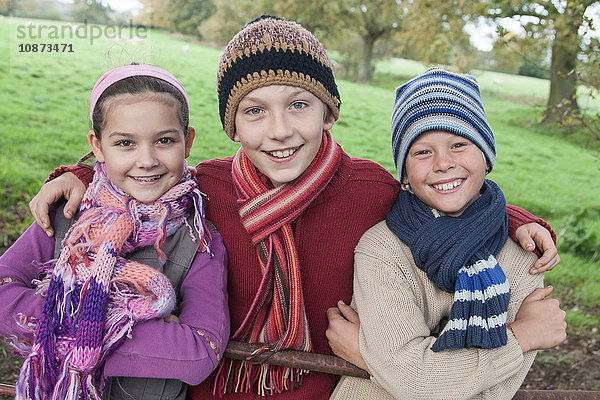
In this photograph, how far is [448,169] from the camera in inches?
80.0

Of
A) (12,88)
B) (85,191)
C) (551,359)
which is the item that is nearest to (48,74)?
(12,88)

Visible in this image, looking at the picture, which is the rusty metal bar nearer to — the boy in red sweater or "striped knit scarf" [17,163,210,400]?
the boy in red sweater

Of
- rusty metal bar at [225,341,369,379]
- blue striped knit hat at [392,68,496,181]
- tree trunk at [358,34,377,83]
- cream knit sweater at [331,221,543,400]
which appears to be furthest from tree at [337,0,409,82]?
rusty metal bar at [225,341,369,379]

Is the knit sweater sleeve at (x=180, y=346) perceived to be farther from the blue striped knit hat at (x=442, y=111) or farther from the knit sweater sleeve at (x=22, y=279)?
the blue striped knit hat at (x=442, y=111)

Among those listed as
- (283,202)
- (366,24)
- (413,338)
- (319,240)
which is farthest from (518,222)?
(366,24)

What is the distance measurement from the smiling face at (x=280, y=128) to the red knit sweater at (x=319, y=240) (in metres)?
0.24

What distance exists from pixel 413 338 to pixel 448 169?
2.19ft

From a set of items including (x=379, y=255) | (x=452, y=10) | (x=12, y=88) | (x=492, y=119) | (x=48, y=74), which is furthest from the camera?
(x=492, y=119)

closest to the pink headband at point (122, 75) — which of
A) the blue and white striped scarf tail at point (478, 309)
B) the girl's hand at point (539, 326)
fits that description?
the blue and white striped scarf tail at point (478, 309)

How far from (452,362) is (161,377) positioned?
101 centimetres

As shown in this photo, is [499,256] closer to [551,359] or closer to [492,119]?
[551,359]

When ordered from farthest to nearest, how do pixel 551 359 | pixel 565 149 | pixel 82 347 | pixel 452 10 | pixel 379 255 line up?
pixel 565 149 → pixel 452 10 → pixel 551 359 → pixel 379 255 → pixel 82 347

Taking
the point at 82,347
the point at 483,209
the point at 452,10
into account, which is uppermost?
the point at 452,10

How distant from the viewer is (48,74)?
1052 cm
